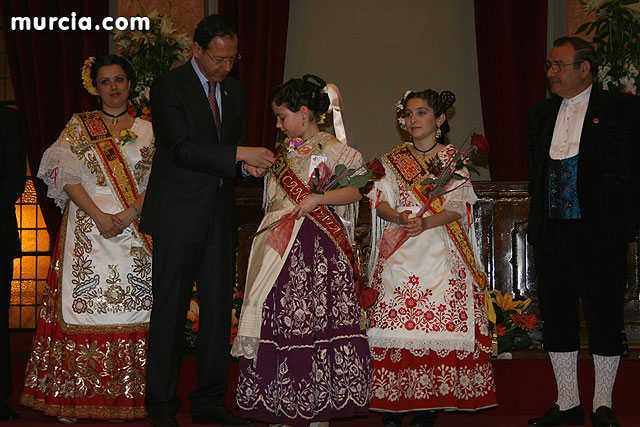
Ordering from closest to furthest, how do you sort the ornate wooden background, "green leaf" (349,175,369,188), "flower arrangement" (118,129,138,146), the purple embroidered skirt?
1. the purple embroidered skirt
2. "green leaf" (349,175,369,188)
3. "flower arrangement" (118,129,138,146)
4. the ornate wooden background

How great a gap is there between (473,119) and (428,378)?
10.2 ft

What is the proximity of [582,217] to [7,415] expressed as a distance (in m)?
2.78

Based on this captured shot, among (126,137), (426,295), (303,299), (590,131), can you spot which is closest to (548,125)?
(590,131)

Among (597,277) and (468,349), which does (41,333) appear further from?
(597,277)

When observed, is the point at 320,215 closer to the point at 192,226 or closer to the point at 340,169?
the point at 340,169

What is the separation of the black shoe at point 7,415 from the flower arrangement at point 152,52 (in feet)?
6.12

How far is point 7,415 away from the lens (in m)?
3.79

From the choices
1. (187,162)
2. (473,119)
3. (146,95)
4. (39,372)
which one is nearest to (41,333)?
(39,372)

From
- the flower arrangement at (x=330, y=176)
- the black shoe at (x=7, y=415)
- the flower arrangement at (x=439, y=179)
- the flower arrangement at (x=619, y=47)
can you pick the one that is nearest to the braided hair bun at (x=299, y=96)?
the flower arrangement at (x=330, y=176)

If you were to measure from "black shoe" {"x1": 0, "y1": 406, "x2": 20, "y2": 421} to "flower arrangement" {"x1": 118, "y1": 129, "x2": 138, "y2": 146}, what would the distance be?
1.36m

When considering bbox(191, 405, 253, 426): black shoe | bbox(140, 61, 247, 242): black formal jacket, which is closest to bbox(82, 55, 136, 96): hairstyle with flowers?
bbox(140, 61, 247, 242): black formal jacket

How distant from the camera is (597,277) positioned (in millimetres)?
3486

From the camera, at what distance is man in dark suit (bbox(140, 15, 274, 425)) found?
11.0 ft

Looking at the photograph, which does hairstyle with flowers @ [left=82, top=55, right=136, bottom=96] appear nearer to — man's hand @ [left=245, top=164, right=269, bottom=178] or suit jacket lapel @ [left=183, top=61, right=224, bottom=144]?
suit jacket lapel @ [left=183, top=61, right=224, bottom=144]
